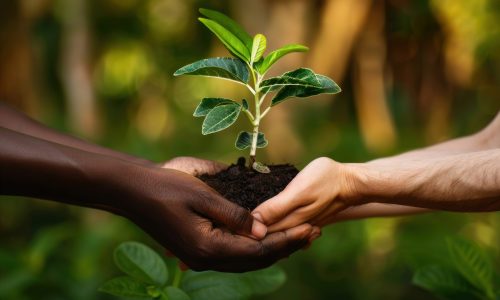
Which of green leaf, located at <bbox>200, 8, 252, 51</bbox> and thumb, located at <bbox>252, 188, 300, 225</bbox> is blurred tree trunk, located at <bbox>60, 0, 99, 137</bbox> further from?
thumb, located at <bbox>252, 188, 300, 225</bbox>

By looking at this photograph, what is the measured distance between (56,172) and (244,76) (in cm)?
54

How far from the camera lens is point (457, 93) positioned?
5516mm

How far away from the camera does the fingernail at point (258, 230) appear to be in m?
1.55

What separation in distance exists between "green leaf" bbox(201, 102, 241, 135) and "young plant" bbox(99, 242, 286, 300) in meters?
0.31

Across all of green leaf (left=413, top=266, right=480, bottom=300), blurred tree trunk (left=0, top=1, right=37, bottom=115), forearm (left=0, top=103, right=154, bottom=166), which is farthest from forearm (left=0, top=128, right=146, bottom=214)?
blurred tree trunk (left=0, top=1, right=37, bottom=115)

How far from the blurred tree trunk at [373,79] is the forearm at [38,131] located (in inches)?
155

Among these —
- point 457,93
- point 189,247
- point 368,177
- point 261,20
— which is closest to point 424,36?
point 457,93

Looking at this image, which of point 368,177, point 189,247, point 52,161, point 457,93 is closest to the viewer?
point 52,161

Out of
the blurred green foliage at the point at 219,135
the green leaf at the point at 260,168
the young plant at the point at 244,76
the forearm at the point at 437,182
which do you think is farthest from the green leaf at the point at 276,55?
the blurred green foliage at the point at 219,135

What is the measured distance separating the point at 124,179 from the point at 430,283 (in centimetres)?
73

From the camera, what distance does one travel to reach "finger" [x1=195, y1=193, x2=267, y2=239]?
1.48 m

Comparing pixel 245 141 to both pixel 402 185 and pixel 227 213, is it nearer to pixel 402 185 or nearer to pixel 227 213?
pixel 227 213

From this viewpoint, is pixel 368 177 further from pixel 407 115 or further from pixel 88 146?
pixel 407 115

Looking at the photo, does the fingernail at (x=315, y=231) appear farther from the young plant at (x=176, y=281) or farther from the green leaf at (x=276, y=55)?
the green leaf at (x=276, y=55)
